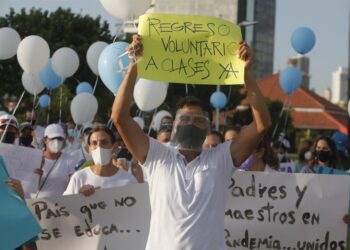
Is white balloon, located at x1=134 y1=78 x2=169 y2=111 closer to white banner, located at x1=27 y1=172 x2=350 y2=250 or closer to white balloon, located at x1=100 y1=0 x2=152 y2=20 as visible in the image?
white balloon, located at x1=100 y1=0 x2=152 y2=20

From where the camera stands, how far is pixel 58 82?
1342 cm

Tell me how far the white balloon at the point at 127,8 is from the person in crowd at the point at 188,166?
Answer: 2.68m

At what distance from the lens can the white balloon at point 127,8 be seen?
655 centimetres

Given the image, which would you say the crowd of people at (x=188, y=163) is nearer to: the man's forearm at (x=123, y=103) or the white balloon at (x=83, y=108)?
the man's forearm at (x=123, y=103)

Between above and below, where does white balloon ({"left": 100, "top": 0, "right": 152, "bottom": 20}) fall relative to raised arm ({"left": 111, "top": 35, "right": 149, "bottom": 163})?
above

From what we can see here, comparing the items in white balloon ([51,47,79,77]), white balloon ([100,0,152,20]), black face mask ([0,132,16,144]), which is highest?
white balloon ([100,0,152,20])

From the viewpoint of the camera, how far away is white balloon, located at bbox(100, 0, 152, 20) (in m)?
6.55

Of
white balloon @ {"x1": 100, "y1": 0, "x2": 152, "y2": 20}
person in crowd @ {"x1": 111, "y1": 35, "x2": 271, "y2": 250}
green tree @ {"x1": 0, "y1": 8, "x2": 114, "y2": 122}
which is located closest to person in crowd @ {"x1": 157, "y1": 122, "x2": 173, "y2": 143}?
white balloon @ {"x1": 100, "y1": 0, "x2": 152, "y2": 20}

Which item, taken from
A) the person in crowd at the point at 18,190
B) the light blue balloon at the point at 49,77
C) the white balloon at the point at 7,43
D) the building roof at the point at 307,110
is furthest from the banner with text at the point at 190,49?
the building roof at the point at 307,110

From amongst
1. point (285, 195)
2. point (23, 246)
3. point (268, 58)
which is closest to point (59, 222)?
point (23, 246)

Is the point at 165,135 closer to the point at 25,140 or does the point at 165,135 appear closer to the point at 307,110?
the point at 25,140

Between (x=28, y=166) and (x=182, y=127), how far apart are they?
2.42 m

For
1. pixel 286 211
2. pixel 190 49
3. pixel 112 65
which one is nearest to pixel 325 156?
pixel 286 211

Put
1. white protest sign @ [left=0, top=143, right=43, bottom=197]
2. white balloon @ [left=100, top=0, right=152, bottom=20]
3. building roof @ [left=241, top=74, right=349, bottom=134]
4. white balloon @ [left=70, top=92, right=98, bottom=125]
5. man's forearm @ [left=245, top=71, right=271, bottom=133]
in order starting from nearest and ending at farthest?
man's forearm @ [left=245, top=71, right=271, bottom=133] < white protest sign @ [left=0, top=143, right=43, bottom=197] < white balloon @ [left=100, top=0, right=152, bottom=20] < white balloon @ [left=70, top=92, right=98, bottom=125] < building roof @ [left=241, top=74, right=349, bottom=134]
